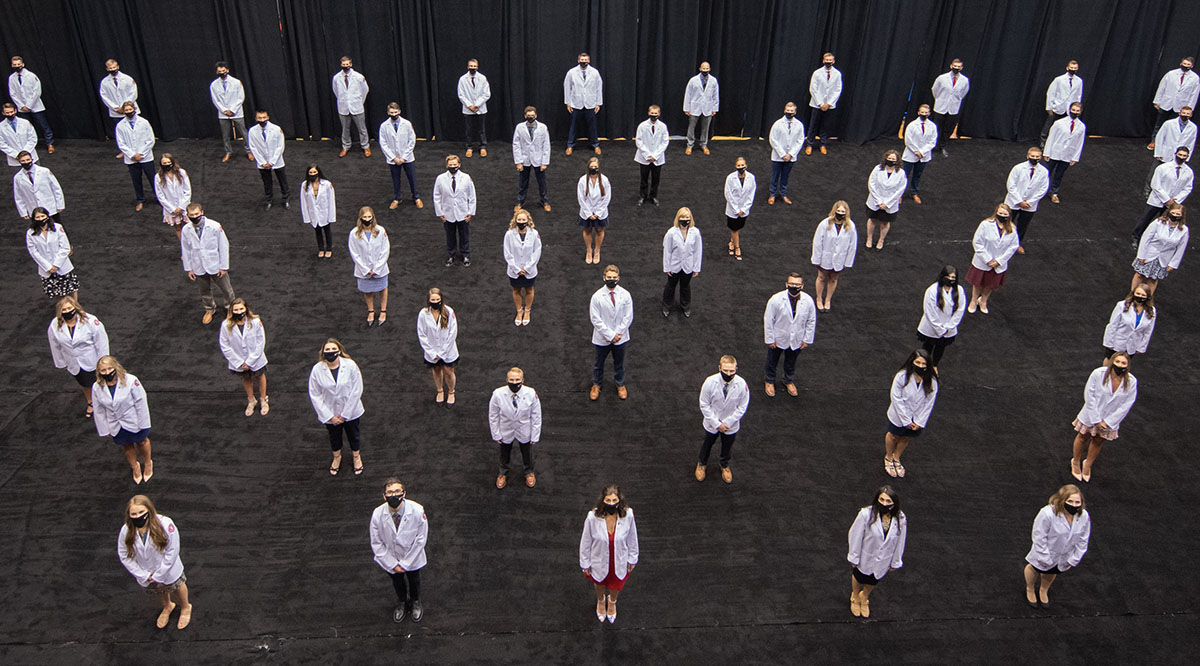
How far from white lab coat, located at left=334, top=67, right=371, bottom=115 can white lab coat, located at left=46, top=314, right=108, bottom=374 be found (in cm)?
665

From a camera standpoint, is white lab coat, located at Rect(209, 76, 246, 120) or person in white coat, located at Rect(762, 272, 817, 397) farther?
white lab coat, located at Rect(209, 76, 246, 120)

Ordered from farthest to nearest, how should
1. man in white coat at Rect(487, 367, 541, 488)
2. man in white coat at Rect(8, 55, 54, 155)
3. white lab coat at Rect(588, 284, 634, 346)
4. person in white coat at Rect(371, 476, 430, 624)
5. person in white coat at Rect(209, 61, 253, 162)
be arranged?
man in white coat at Rect(8, 55, 54, 155), person in white coat at Rect(209, 61, 253, 162), white lab coat at Rect(588, 284, 634, 346), man in white coat at Rect(487, 367, 541, 488), person in white coat at Rect(371, 476, 430, 624)

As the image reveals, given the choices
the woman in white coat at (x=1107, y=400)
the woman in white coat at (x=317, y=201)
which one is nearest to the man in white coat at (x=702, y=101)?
the woman in white coat at (x=317, y=201)

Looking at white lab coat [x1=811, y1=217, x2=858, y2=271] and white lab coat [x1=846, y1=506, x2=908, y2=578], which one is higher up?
white lab coat [x1=811, y1=217, x2=858, y2=271]

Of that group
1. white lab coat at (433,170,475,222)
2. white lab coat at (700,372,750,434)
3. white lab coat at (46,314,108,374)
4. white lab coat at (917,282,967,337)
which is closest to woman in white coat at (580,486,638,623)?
white lab coat at (700,372,750,434)

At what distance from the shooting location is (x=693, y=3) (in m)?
14.6

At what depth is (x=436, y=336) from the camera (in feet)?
28.1

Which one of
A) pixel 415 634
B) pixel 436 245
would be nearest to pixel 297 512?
pixel 415 634

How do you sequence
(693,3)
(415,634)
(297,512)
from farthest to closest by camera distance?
1. (693,3)
2. (297,512)
3. (415,634)

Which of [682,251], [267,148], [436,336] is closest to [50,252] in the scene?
[267,148]

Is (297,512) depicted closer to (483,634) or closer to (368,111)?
(483,634)

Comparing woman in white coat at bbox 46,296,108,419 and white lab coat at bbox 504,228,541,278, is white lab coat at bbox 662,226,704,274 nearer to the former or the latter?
white lab coat at bbox 504,228,541,278

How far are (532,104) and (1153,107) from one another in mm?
11018

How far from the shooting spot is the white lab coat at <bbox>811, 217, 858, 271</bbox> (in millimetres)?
9820
